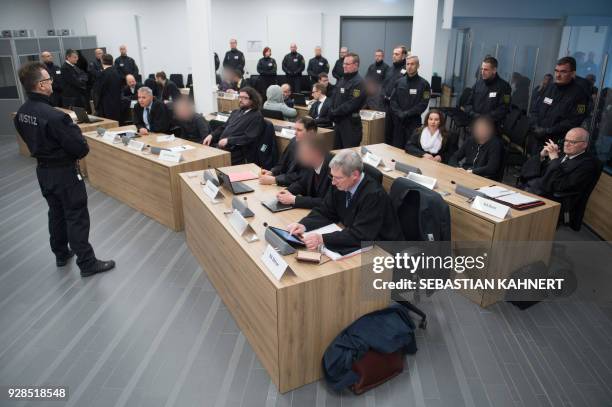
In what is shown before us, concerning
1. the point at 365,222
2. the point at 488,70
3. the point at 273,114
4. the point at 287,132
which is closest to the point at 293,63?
the point at 273,114

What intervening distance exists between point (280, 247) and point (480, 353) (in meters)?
1.54

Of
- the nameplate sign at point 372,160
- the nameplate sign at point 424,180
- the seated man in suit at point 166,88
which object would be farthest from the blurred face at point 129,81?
the nameplate sign at point 424,180

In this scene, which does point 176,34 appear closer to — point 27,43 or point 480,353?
point 27,43

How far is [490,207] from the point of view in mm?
3350

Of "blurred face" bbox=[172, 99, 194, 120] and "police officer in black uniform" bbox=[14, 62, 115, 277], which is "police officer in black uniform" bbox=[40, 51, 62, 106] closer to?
"blurred face" bbox=[172, 99, 194, 120]

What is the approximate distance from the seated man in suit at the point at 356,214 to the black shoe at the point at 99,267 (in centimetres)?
204

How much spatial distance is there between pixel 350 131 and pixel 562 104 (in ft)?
8.62

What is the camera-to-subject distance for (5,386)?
277 centimetres

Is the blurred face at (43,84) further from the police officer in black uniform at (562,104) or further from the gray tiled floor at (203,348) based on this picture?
the police officer in black uniform at (562,104)

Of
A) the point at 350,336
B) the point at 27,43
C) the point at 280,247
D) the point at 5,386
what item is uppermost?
the point at 27,43

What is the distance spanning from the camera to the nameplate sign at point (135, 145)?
5.23m

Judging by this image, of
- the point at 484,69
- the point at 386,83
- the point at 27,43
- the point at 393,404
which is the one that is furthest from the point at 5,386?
the point at 27,43

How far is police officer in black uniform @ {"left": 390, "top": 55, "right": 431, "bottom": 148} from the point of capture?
620cm

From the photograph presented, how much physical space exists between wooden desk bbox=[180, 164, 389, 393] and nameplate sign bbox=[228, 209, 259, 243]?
36mm
